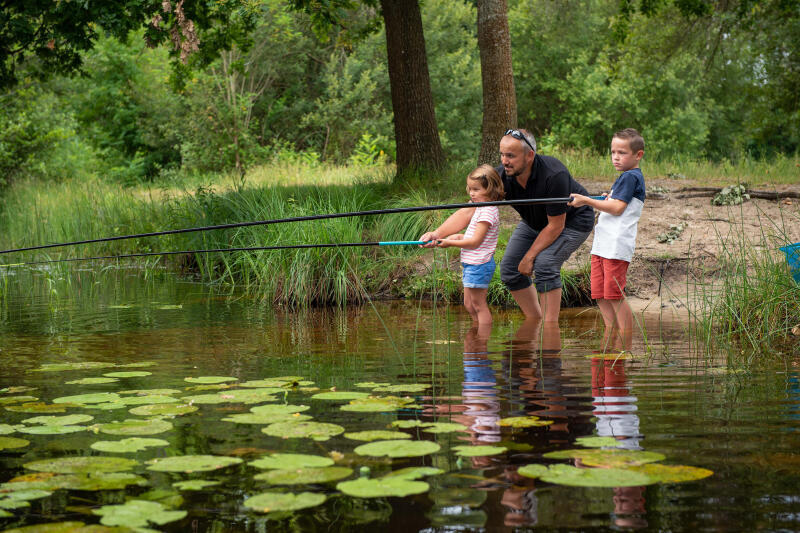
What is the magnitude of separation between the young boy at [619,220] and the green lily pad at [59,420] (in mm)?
3369

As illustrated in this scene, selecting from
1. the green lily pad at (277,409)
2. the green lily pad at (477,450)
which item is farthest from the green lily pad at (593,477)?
the green lily pad at (277,409)

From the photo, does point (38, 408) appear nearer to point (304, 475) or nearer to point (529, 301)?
point (304, 475)

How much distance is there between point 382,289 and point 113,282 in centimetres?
417

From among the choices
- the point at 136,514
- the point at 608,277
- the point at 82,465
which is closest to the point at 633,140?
the point at 608,277

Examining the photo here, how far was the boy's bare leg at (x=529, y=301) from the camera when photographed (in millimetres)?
6953

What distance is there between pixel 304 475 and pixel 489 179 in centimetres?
365

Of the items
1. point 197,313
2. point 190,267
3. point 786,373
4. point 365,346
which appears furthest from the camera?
point 190,267

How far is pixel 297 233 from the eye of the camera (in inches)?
366

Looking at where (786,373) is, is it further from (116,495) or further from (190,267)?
(190,267)

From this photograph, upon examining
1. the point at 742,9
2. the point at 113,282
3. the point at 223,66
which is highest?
the point at 223,66

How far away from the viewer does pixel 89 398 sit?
4309 millimetres

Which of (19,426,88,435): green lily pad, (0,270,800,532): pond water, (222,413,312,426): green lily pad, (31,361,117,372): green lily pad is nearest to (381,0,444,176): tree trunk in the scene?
(0,270,800,532): pond water

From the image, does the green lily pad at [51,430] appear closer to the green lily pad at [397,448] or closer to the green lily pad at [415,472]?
the green lily pad at [397,448]

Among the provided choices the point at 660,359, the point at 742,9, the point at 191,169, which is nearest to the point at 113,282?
the point at 660,359
